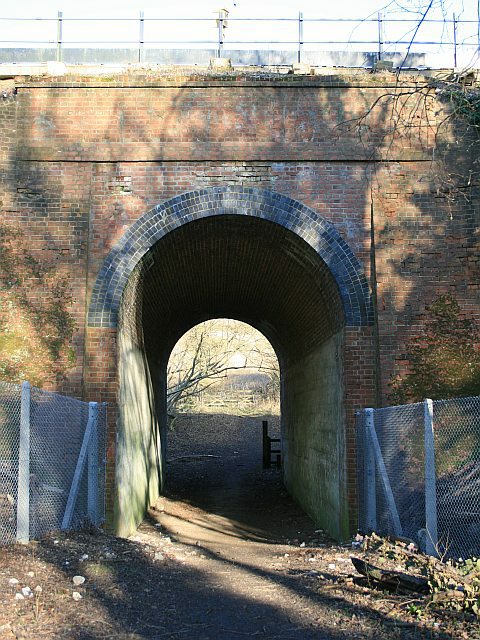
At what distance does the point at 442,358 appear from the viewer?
9.69m

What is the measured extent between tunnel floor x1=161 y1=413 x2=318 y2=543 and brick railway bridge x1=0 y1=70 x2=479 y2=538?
78.4 inches

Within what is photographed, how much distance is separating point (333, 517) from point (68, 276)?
5.49 m

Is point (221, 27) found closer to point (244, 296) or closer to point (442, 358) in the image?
point (244, 296)

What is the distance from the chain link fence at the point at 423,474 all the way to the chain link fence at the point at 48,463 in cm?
363

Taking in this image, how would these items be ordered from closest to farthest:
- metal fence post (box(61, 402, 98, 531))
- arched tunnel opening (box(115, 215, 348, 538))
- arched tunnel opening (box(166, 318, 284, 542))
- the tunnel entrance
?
metal fence post (box(61, 402, 98, 531))
the tunnel entrance
arched tunnel opening (box(115, 215, 348, 538))
arched tunnel opening (box(166, 318, 284, 542))

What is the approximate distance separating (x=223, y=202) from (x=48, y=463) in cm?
452

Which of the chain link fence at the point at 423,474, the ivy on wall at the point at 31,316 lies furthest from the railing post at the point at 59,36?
the chain link fence at the point at 423,474

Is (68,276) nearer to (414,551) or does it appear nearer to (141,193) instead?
(141,193)

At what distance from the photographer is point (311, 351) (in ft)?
42.7

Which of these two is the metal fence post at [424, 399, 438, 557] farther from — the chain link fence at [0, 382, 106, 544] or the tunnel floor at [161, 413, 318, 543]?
the tunnel floor at [161, 413, 318, 543]

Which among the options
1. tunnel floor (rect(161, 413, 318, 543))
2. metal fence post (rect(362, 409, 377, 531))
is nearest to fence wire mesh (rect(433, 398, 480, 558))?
metal fence post (rect(362, 409, 377, 531))

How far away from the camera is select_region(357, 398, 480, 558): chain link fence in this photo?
669cm

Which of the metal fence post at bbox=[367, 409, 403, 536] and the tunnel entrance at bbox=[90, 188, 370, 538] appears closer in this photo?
the metal fence post at bbox=[367, 409, 403, 536]

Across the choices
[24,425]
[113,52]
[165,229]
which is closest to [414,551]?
[24,425]
